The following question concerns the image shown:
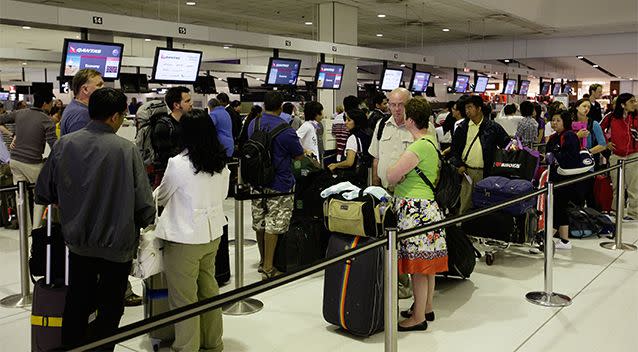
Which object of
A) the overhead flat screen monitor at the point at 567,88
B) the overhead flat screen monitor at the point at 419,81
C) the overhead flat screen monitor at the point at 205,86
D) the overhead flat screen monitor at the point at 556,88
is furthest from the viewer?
the overhead flat screen monitor at the point at 567,88

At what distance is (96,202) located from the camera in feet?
9.73

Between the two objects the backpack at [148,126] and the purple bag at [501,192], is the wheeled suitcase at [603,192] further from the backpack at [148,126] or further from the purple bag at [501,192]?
the backpack at [148,126]

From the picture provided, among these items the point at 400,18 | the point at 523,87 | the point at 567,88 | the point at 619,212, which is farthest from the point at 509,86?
the point at 619,212

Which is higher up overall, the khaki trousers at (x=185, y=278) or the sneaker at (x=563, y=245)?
the khaki trousers at (x=185, y=278)

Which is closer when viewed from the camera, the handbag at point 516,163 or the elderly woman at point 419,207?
the elderly woman at point 419,207

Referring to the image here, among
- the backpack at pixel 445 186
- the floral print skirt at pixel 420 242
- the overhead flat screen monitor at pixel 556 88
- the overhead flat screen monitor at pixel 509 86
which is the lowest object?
the floral print skirt at pixel 420 242

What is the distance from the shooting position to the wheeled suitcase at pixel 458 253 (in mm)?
5023

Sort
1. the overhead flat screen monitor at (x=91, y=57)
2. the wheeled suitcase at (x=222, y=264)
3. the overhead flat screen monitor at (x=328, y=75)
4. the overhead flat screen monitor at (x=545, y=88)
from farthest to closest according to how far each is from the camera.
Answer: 1. the overhead flat screen monitor at (x=545, y=88)
2. the overhead flat screen monitor at (x=328, y=75)
3. the overhead flat screen monitor at (x=91, y=57)
4. the wheeled suitcase at (x=222, y=264)

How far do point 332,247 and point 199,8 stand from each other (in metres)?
11.2

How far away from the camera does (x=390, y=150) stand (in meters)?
4.86

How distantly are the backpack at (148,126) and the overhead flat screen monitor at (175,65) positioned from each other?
4.05 metres

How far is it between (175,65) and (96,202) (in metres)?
6.53

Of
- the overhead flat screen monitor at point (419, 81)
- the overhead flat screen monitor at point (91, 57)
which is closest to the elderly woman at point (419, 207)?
the overhead flat screen monitor at point (91, 57)

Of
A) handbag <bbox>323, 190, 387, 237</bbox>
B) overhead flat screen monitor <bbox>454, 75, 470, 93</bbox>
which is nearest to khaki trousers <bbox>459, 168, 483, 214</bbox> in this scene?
handbag <bbox>323, 190, 387, 237</bbox>
